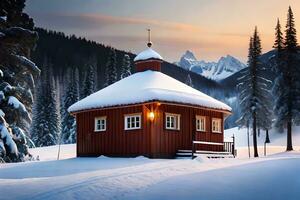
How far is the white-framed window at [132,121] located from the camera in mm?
26375

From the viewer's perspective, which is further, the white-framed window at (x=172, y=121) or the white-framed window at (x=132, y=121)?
the white-framed window at (x=172, y=121)

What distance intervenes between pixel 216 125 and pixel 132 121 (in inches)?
263

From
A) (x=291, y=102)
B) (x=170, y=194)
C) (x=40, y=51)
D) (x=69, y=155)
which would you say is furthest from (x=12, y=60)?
(x=40, y=51)

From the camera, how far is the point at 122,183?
1360 centimetres

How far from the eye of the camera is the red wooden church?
25.9 metres

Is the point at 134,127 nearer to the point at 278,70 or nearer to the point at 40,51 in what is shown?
the point at 278,70

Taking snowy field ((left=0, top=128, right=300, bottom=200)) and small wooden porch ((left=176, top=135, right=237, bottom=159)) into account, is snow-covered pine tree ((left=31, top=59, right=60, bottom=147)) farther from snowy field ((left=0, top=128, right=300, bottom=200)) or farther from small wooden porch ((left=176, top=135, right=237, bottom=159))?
snowy field ((left=0, top=128, right=300, bottom=200))

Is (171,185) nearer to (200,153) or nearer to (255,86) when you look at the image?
(200,153)

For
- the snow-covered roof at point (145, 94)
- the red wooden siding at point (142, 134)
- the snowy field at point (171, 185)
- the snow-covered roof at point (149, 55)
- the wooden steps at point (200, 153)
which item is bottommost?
the snowy field at point (171, 185)

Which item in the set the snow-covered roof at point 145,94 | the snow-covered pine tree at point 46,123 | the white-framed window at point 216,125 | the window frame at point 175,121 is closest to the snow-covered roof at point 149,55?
the snow-covered roof at point 145,94

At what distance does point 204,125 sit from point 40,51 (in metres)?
112

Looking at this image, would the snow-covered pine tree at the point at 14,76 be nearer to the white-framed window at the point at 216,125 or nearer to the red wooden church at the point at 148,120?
the red wooden church at the point at 148,120

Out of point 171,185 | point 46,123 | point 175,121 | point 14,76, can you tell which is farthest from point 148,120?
point 46,123

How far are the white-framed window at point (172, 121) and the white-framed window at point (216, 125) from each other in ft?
12.3
